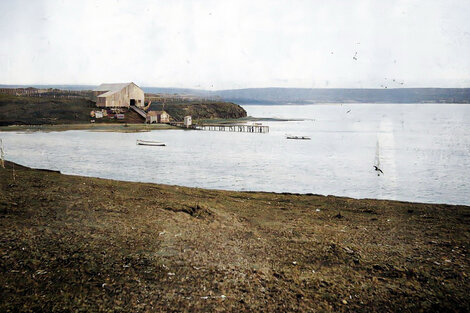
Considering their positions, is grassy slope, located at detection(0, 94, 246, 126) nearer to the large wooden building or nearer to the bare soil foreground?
the large wooden building

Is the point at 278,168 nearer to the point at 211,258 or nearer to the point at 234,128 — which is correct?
the point at 211,258

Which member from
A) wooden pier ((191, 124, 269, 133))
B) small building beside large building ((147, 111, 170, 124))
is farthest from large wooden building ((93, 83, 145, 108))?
wooden pier ((191, 124, 269, 133))

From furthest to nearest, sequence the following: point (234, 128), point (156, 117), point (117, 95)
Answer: point (234, 128) < point (156, 117) < point (117, 95)

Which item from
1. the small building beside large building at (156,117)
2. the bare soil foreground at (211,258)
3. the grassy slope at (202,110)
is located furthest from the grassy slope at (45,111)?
the bare soil foreground at (211,258)

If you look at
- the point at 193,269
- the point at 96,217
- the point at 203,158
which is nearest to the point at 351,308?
the point at 193,269

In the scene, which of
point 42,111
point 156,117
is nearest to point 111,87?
point 156,117
